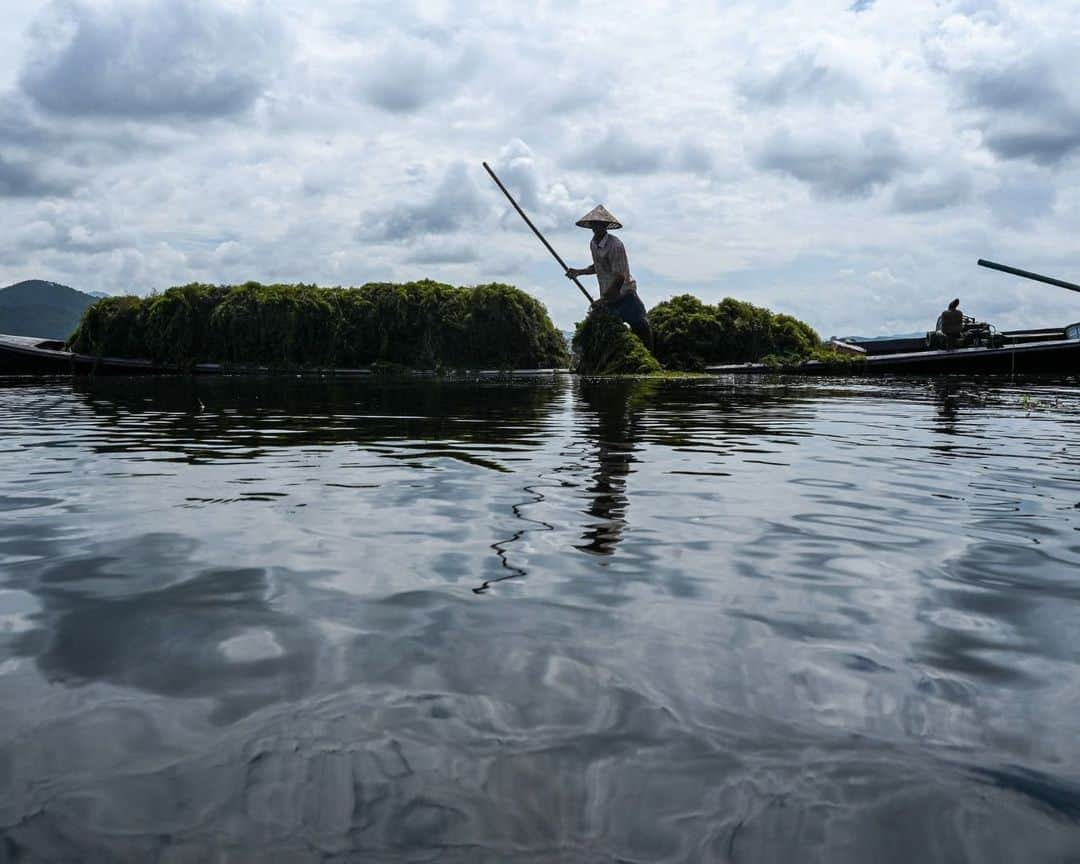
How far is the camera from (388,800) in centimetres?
196

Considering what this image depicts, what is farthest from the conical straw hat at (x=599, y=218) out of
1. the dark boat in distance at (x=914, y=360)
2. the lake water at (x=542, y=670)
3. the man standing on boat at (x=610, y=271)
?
the lake water at (x=542, y=670)

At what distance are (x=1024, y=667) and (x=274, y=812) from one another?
2351 millimetres

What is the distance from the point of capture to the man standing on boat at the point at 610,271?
2602 cm

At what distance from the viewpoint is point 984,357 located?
25.5 m

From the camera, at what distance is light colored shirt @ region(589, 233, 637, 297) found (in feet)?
86.4

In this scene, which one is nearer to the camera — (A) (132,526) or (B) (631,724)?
(B) (631,724)

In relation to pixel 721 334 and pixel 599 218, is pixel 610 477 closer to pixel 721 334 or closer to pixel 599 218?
pixel 599 218

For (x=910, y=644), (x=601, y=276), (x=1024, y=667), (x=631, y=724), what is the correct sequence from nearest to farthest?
(x=631, y=724)
(x=1024, y=667)
(x=910, y=644)
(x=601, y=276)

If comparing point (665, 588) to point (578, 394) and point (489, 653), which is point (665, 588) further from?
point (578, 394)

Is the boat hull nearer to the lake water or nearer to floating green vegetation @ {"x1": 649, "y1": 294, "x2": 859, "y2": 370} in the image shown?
floating green vegetation @ {"x1": 649, "y1": 294, "x2": 859, "y2": 370}

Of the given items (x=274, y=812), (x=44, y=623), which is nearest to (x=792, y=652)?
(x=274, y=812)

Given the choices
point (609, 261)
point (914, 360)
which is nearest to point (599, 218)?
point (609, 261)

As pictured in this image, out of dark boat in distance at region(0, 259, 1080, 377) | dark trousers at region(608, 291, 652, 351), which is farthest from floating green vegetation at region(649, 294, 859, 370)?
dark trousers at region(608, 291, 652, 351)

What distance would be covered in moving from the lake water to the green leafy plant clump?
32.5 metres
